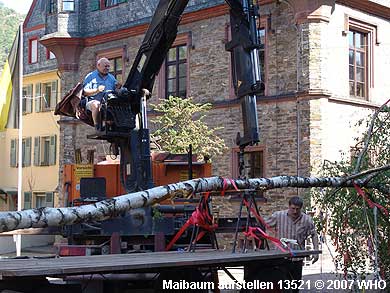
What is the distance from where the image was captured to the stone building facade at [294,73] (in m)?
22.2

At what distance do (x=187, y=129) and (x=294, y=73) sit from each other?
3688 mm

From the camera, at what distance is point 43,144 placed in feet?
119

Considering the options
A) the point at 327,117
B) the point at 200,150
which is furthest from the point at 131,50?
the point at 327,117

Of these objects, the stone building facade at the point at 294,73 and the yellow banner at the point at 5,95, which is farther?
the yellow banner at the point at 5,95

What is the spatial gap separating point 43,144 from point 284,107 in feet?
54.4

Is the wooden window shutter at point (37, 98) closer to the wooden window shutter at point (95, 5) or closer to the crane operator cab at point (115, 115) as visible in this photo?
the wooden window shutter at point (95, 5)

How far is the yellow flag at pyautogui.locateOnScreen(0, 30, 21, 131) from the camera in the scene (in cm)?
2350

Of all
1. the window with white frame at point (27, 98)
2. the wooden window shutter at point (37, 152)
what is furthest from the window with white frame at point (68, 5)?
the wooden window shutter at point (37, 152)

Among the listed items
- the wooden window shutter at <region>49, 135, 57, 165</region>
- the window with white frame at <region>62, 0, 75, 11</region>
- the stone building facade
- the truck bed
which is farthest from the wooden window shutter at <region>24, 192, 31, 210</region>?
the truck bed

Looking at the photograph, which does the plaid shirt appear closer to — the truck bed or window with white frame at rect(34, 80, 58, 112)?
the truck bed

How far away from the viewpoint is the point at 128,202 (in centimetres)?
640

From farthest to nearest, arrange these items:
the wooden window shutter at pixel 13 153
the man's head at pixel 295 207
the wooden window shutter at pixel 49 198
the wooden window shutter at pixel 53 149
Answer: the wooden window shutter at pixel 13 153, the wooden window shutter at pixel 53 149, the wooden window shutter at pixel 49 198, the man's head at pixel 295 207

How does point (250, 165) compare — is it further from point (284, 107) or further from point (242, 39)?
point (242, 39)

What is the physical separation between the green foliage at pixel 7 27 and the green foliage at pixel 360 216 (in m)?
64.9
